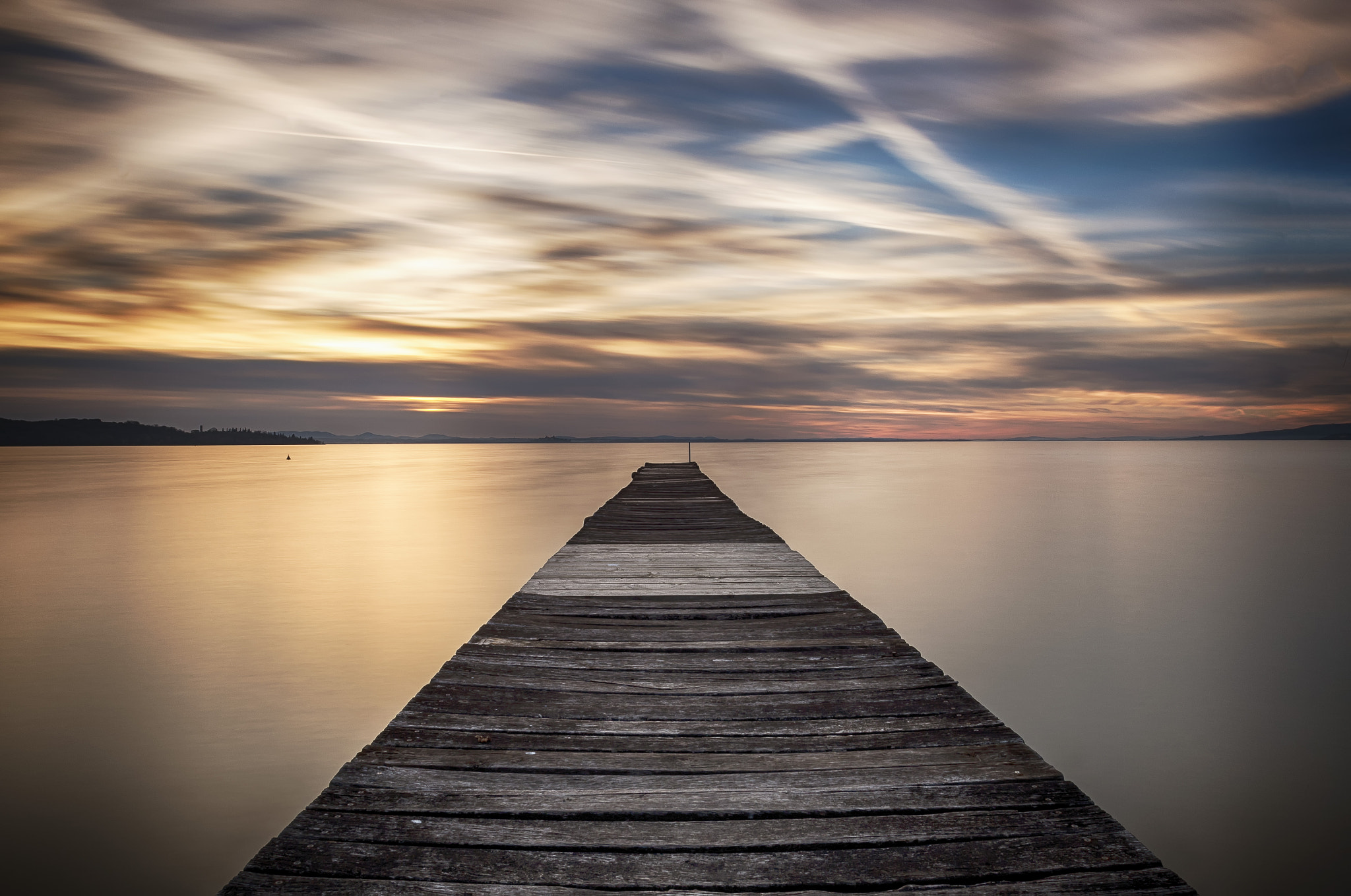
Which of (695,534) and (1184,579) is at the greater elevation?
(695,534)

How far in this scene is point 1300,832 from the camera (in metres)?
4.80

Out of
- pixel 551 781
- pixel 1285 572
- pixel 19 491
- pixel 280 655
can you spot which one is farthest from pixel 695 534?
pixel 19 491

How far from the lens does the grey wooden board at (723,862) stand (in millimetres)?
2143

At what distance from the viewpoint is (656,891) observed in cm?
211

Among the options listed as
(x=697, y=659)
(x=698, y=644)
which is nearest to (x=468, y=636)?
(x=698, y=644)

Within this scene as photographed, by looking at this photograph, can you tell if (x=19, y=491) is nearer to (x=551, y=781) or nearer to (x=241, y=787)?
(x=241, y=787)

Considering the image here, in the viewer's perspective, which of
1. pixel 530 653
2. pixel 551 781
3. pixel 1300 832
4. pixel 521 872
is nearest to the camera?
pixel 521 872

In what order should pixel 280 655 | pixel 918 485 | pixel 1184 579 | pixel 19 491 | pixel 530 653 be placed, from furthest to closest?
pixel 918 485 → pixel 19 491 → pixel 1184 579 → pixel 280 655 → pixel 530 653

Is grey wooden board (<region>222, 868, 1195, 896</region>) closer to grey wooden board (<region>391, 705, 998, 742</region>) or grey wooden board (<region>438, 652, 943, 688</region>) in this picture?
grey wooden board (<region>391, 705, 998, 742</region>)

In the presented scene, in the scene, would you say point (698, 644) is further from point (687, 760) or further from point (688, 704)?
point (687, 760)

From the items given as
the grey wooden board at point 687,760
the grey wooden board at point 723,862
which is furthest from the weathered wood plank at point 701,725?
the grey wooden board at point 723,862

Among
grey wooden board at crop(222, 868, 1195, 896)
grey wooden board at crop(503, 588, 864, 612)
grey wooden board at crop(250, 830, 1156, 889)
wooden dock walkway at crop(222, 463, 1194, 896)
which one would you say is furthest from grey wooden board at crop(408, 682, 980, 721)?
grey wooden board at crop(503, 588, 864, 612)

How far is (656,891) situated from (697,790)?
0.53 meters

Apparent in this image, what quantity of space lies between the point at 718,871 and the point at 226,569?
1487 centimetres
